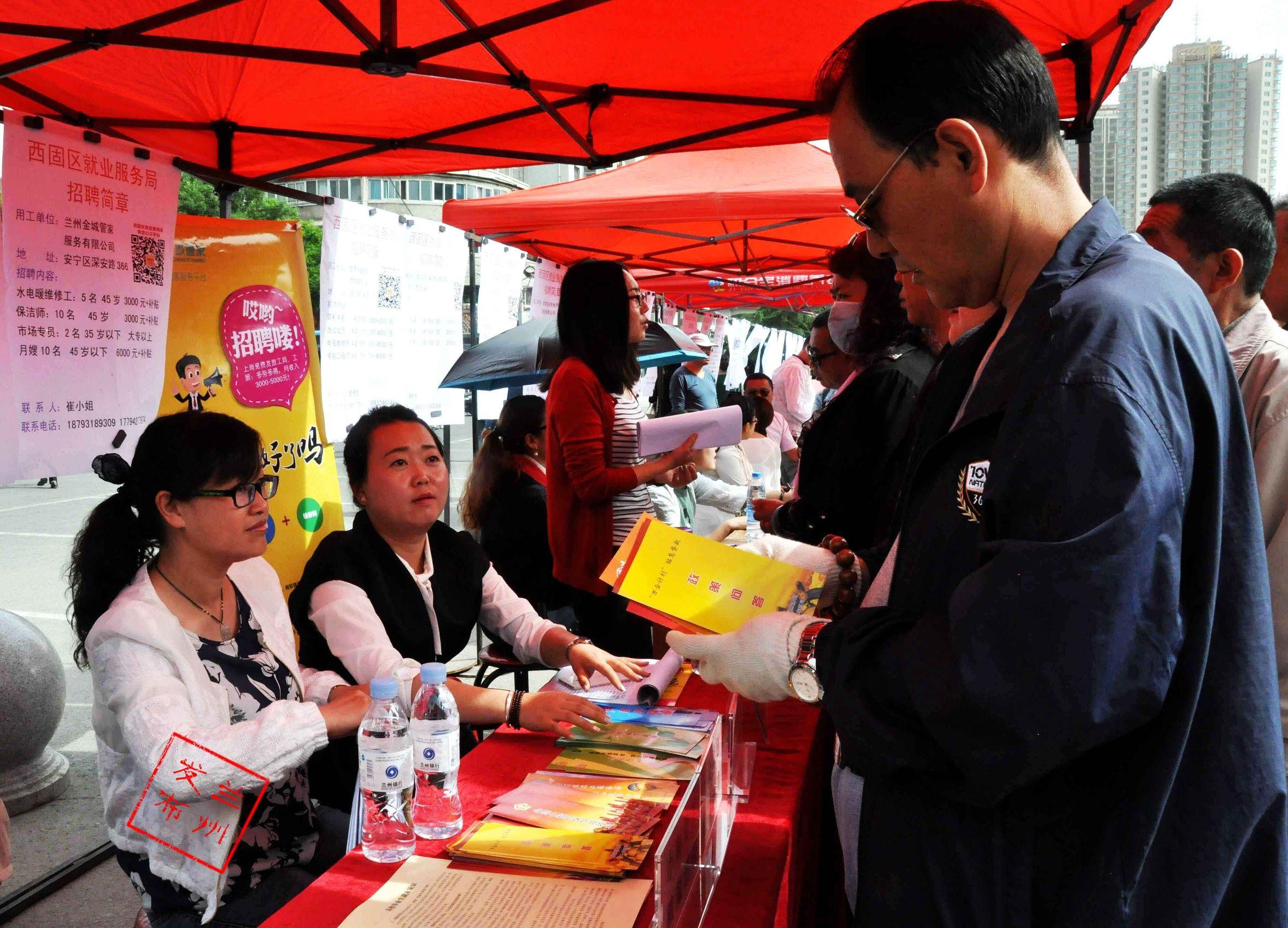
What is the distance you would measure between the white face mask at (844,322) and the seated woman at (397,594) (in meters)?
1.22

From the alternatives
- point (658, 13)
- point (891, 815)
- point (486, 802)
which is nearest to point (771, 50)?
point (658, 13)

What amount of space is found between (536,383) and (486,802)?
408 centimetres

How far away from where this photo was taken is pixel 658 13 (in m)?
3.03

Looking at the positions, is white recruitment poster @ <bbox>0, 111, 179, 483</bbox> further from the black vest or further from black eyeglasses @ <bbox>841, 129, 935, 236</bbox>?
black eyeglasses @ <bbox>841, 129, 935, 236</bbox>

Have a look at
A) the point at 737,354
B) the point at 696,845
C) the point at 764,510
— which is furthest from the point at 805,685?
the point at 737,354

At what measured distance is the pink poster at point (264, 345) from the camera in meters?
3.23

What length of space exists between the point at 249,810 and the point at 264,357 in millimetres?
1784

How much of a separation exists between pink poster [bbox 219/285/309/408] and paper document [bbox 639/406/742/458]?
1.26 metres

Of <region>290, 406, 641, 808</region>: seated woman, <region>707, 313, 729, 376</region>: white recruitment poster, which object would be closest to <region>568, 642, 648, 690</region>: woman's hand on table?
<region>290, 406, 641, 808</region>: seated woman

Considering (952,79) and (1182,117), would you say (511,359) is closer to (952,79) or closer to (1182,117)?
(1182,117)

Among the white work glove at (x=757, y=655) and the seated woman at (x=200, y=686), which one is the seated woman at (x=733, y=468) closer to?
the seated woman at (x=200, y=686)

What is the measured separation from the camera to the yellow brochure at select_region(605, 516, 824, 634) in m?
1.54

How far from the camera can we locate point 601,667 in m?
2.33

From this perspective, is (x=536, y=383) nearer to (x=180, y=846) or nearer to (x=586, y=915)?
(x=180, y=846)
